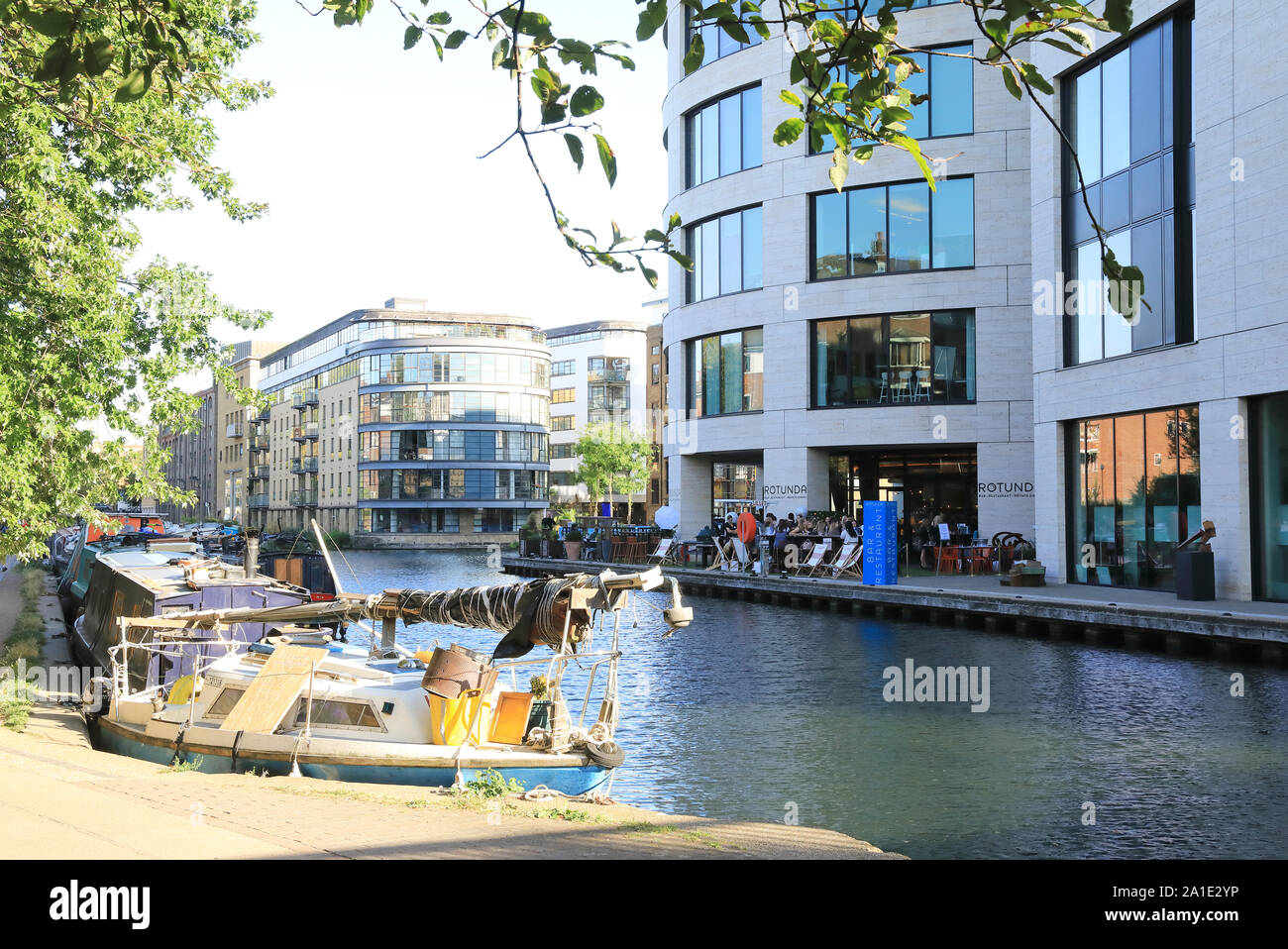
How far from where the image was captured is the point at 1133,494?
27484mm

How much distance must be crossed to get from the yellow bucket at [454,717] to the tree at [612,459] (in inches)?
3423

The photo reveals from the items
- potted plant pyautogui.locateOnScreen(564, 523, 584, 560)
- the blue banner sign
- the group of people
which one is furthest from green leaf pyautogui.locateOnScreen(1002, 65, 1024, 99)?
potted plant pyautogui.locateOnScreen(564, 523, 584, 560)

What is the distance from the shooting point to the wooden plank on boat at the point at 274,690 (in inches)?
535

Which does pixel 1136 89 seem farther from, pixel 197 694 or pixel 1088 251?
pixel 197 694

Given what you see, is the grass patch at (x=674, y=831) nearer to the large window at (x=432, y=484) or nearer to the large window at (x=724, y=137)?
the large window at (x=724, y=137)

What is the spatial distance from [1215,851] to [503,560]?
47.9 meters

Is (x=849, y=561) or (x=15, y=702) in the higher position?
(x=849, y=561)

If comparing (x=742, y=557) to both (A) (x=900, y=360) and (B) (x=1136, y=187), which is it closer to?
(A) (x=900, y=360)

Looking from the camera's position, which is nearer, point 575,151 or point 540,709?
point 575,151

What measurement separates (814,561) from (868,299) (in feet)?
32.5

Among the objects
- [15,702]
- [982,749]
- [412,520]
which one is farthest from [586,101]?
[412,520]

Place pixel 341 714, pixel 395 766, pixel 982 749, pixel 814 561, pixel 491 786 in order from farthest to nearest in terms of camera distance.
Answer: pixel 814 561 → pixel 982 749 → pixel 341 714 → pixel 395 766 → pixel 491 786

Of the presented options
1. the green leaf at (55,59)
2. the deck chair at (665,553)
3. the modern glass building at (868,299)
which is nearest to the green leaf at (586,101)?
the green leaf at (55,59)
